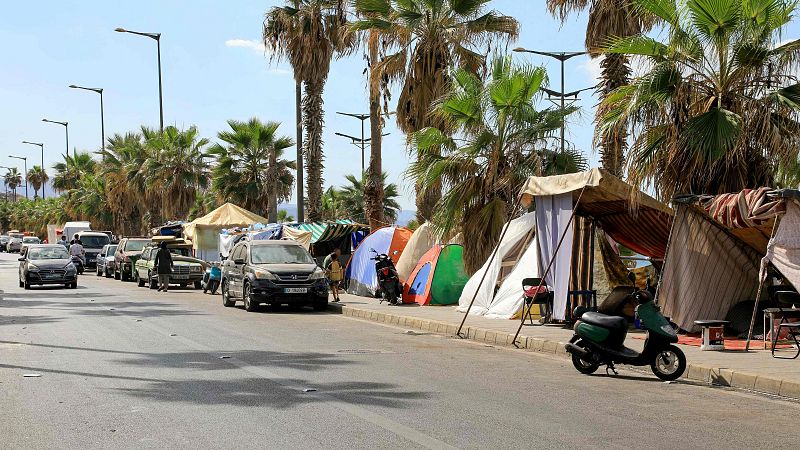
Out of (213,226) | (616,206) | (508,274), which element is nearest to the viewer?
(616,206)

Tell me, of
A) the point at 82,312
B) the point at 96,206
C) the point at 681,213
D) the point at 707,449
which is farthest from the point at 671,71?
the point at 96,206

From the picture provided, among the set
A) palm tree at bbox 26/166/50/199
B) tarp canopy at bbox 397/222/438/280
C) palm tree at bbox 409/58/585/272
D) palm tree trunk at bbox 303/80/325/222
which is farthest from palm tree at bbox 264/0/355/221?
palm tree at bbox 26/166/50/199

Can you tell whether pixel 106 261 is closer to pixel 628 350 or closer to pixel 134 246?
pixel 134 246

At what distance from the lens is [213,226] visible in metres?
39.2

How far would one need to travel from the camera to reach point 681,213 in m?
15.5

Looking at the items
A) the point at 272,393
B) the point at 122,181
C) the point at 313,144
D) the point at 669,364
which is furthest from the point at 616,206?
the point at 122,181

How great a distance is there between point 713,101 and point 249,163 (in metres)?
34.1

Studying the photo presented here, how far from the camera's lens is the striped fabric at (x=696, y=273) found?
15.5 meters

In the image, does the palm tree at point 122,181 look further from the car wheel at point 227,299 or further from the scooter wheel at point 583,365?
the scooter wheel at point 583,365

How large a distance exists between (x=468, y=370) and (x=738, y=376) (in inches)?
126

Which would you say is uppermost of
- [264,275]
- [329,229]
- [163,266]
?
[329,229]

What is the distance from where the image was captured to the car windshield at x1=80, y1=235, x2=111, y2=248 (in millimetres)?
53256

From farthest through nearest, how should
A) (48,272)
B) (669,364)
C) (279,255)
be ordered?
(48,272) < (279,255) < (669,364)

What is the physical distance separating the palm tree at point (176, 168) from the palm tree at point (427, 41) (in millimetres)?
27625
